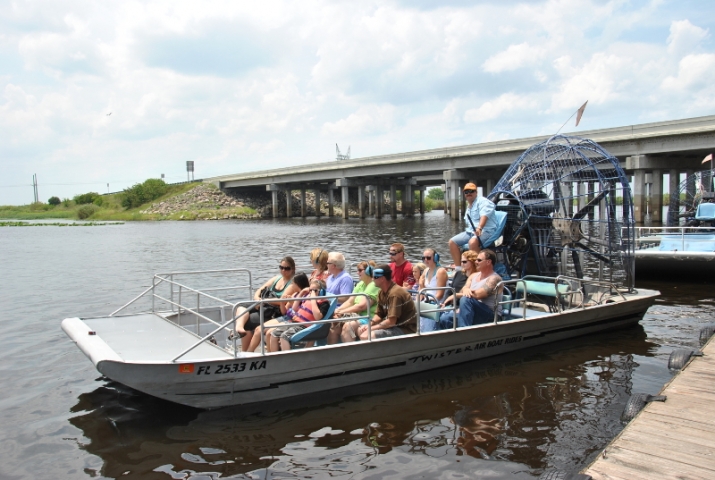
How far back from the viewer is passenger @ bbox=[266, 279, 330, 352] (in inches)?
352

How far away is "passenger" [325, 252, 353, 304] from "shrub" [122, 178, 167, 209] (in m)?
107

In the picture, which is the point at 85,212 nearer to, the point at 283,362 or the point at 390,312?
the point at 390,312

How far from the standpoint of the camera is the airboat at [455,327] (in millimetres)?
8234

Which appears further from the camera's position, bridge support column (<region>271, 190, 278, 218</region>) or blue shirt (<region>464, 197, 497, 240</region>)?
bridge support column (<region>271, 190, 278, 218</region>)

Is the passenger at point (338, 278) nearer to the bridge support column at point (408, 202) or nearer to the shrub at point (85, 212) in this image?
the bridge support column at point (408, 202)

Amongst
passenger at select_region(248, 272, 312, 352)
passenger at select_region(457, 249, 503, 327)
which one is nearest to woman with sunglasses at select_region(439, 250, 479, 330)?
Answer: passenger at select_region(457, 249, 503, 327)

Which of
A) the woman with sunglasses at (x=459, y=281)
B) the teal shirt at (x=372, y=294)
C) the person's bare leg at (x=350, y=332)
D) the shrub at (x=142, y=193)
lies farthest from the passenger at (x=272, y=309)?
the shrub at (x=142, y=193)

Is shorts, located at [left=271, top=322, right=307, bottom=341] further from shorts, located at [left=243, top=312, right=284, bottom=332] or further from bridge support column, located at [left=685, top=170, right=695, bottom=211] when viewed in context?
bridge support column, located at [left=685, top=170, right=695, bottom=211]

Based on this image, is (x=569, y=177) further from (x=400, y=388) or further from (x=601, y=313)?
(x=400, y=388)

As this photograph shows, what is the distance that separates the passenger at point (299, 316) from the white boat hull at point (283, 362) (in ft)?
1.49

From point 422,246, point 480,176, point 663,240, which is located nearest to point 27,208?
point 480,176

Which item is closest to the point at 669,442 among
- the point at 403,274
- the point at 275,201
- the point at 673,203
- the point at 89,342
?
the point at 403,274

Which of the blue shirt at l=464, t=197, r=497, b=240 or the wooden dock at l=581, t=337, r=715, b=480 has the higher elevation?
the blue shirt at l=464, t=197, r=497, b=240

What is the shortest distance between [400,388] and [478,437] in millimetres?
2082
